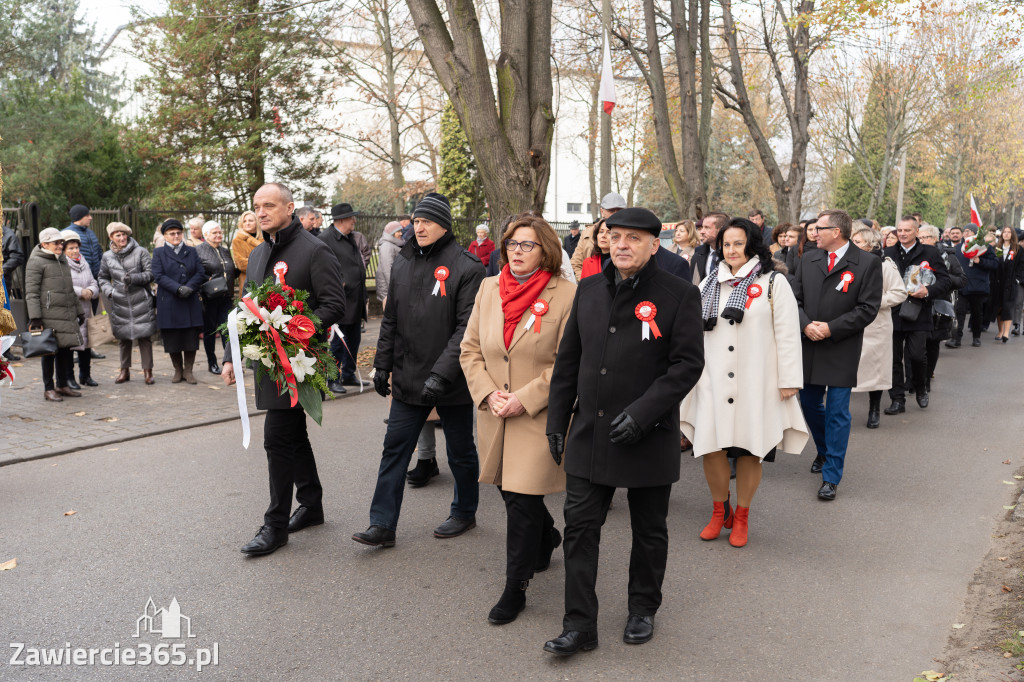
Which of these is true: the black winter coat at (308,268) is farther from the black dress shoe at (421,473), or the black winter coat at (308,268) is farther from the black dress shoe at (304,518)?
the black dress shoe at (421,473)

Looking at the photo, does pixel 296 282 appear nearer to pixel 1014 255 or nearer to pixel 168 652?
pixel 168 652

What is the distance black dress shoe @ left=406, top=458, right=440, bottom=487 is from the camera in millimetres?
6816

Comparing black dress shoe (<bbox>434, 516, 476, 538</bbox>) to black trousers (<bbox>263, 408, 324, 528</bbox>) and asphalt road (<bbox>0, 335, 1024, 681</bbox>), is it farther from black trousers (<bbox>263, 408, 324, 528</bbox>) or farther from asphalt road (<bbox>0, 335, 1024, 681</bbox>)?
black trousers (<bbox>263, 408, 324, 528</bbox>)

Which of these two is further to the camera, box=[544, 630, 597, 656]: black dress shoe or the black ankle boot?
the black ankle boot

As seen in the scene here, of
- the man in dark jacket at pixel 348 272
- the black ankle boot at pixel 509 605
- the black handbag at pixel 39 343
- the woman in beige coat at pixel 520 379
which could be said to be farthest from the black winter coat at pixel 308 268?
the man in dark jacket at pixel 348 272

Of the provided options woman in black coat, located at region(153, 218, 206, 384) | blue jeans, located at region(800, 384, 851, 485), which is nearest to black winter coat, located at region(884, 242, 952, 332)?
blue jeans, located at region(800, 384, 851, 485)

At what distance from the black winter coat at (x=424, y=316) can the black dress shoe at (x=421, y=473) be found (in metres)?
1.55

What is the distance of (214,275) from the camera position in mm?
11531

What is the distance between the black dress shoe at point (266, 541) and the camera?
5168mm

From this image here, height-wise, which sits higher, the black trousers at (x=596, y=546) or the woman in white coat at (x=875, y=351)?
the woman in white coat at (x=875, y=351)

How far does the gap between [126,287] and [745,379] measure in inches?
325

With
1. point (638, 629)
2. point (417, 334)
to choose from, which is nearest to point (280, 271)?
point (417, 334)

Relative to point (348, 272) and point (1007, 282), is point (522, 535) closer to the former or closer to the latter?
point (348, 272)

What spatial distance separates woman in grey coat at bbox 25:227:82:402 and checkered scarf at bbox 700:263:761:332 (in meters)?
7.46
